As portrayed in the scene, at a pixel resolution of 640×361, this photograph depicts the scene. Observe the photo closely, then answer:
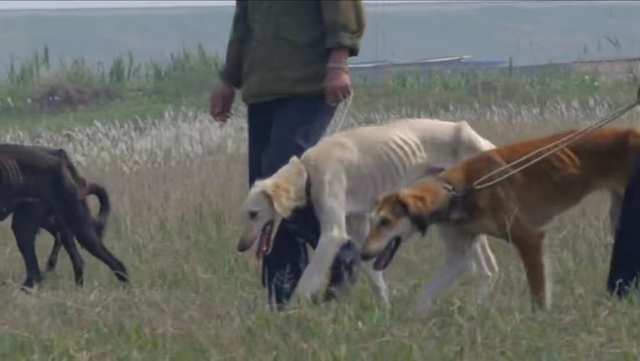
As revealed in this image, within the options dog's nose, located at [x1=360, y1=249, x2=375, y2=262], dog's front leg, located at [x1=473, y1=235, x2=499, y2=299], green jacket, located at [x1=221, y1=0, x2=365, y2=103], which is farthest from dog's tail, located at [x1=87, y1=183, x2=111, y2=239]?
dog's nose, located at [x1=360, y1=249, x2=375, y2=262]

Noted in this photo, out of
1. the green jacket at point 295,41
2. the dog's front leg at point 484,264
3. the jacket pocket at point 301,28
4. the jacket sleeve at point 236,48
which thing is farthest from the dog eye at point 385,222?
the jacket sleeve at point 236,48

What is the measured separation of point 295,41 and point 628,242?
5.48 feet

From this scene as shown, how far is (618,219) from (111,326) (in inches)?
89.6

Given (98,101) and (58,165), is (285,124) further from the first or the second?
(98,101)

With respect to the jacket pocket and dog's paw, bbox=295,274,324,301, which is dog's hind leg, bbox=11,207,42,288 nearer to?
dog's paw, bbox=295,274,324,301

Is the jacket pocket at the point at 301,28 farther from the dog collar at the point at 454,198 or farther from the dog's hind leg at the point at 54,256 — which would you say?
the dog's hind leg at the point at 54,256

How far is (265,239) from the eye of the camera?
766cm

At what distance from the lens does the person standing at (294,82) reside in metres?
7.30

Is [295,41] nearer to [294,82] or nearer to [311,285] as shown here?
[294,82]

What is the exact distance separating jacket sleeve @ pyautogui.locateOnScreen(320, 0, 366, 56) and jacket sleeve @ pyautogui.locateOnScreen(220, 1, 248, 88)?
1.81 feet

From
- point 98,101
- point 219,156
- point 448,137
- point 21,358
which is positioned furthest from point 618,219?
point 98,101

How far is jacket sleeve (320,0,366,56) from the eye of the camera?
7273 mm

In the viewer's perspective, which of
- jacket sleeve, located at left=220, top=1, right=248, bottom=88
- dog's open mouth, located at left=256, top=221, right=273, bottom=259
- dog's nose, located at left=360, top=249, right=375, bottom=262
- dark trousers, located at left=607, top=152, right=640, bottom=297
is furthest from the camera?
jacket sleeve, located at left=220, top=1, right=248, bottom=88

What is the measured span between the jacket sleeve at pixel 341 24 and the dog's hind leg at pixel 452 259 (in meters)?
0.88
